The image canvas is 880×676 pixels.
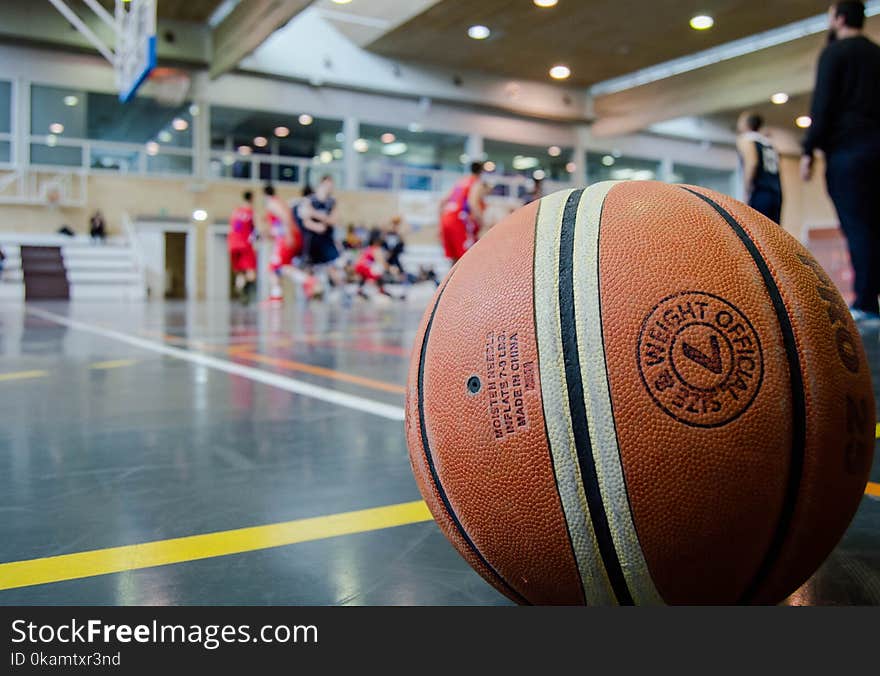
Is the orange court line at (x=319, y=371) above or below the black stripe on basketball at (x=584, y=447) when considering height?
below

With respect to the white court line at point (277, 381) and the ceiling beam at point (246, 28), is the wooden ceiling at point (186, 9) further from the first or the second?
the white court line at point (277, 381)

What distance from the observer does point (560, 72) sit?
23.8m

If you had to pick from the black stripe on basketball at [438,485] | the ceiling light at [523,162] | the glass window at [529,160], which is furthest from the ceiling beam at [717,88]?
the black stripe on basketball at [438,485]

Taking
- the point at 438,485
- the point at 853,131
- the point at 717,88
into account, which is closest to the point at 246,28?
the point at 717,88

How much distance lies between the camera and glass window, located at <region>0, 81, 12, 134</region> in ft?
63.8

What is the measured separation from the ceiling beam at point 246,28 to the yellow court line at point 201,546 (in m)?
15.0

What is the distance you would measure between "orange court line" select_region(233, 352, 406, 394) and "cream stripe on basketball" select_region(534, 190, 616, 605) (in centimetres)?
216

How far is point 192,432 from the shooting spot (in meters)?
2.64

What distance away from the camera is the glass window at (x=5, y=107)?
1945 cm
